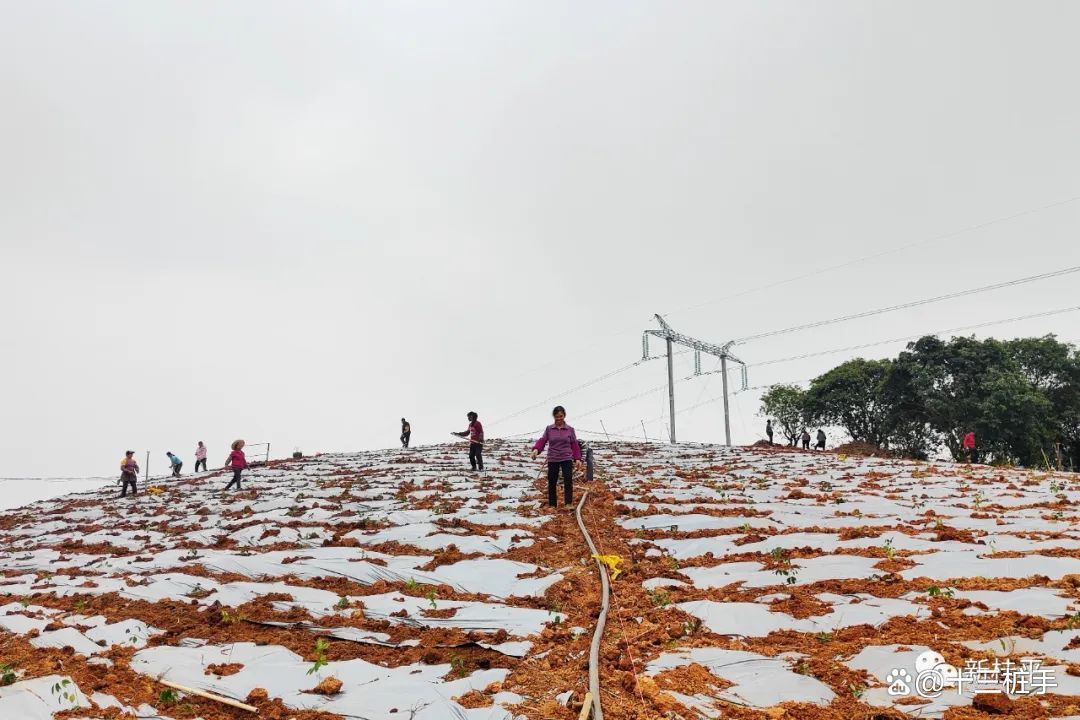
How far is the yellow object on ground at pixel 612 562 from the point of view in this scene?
7.06 meters

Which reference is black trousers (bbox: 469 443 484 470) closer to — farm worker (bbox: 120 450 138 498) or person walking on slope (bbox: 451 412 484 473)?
person walking on slope (bbox: 451 412 484 473)

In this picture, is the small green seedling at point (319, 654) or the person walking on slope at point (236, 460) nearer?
the small green seedling at point (319, 654)

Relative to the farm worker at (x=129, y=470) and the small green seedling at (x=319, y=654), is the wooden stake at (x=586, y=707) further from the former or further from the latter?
the farm worker at (x=129, y=470)

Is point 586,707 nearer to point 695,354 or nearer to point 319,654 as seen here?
point 319,654

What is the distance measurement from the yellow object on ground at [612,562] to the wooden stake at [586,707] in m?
3.01

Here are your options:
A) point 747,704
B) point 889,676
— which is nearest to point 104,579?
point 747,704

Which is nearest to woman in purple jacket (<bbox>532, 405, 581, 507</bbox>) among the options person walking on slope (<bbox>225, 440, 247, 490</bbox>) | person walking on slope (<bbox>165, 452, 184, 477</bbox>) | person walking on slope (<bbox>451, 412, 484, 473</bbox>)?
person walking on slope (<bbox>451, 412, 484, 473</bbox>)

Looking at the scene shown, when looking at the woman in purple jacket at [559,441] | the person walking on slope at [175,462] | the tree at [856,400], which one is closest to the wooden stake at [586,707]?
the woman in purple jacket at [559,441]

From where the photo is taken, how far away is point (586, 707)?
3.88 meters

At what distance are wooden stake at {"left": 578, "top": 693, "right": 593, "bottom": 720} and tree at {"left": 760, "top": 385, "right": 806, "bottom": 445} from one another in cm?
3849

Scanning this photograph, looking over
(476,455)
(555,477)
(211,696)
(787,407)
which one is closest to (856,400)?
(787,407)

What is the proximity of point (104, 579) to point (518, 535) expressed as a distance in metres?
5.27

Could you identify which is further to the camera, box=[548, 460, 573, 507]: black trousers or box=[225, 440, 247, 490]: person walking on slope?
box=[225, 440, 247, 490]: person walking on slope

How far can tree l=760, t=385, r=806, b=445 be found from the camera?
40.4m
